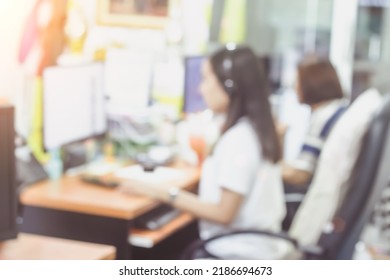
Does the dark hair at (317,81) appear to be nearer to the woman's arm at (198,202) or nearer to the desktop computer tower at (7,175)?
the woman's arm at (198,202)

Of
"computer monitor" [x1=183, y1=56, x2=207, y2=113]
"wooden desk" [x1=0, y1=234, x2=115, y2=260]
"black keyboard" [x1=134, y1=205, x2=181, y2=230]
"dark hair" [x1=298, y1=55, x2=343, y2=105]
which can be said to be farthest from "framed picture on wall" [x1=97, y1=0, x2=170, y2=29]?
"wooden desk" [x1=0, y1=234, x2=115, y2=260]

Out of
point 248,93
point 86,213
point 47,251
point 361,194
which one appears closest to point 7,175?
point 47,251

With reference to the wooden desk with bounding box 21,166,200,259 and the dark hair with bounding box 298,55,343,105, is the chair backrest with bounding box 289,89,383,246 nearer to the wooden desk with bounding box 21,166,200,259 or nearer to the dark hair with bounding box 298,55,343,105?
the dark hair with bounding box 298,55,343,105

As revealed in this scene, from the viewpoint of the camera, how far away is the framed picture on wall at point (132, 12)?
82.7 inches

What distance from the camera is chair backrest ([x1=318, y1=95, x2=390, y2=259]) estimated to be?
71.6 inches

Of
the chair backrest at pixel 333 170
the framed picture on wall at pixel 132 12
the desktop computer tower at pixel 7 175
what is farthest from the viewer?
the framed picture on wall at pixel 132 12

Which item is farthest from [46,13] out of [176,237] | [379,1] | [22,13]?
[379,1]

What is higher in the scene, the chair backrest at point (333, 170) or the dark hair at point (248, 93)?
the dark hair at point (248, 93)

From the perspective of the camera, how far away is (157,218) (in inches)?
86.4

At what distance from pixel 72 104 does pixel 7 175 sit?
693 millimetres

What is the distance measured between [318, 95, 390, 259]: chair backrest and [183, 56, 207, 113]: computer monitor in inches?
22.7

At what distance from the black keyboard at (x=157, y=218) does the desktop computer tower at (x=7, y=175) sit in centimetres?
53

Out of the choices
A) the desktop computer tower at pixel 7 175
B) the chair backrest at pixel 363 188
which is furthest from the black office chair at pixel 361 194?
the desktop computer tower at pixel 7 175
